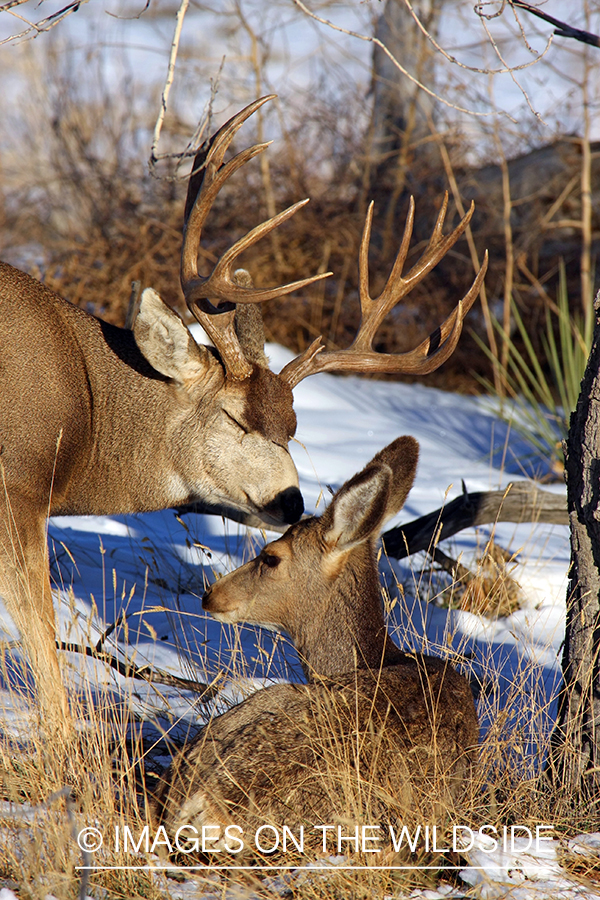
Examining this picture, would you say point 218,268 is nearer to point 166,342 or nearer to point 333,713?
point 166,342

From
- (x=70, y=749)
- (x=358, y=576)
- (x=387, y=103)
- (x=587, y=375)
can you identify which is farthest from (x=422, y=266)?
(x=387, y=103)

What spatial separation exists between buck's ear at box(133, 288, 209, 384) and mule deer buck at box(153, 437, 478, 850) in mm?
1166

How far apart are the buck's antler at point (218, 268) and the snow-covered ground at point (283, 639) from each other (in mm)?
913

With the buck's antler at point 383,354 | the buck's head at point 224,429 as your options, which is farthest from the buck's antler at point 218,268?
the buck's antler at point 383,354

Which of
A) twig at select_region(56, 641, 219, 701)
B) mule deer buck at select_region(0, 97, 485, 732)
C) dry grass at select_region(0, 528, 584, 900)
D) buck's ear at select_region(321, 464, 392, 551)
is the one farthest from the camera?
mule deer buck at select_region(0, 97, 485, 732)

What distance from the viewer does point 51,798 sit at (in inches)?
104

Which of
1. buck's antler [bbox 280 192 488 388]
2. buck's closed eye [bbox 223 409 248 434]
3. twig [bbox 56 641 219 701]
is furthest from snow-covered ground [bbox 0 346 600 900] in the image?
buck's antler [bbox 280 192 488 388]

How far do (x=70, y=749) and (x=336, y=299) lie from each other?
9496 mm

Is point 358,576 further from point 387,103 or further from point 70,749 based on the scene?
point 387,103

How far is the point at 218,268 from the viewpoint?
411 cm

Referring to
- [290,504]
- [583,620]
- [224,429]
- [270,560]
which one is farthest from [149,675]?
[583,620]

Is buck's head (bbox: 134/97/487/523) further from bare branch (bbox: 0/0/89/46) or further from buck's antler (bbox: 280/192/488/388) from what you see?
bare branch (bbox: 0/0/89/46)

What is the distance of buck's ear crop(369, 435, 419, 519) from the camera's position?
3621mm

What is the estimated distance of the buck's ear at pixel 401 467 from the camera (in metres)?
3.62
